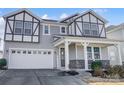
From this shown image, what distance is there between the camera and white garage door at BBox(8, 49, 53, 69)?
56.0 ft

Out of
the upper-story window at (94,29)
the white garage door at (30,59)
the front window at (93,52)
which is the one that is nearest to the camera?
the white garage door at (30,59)

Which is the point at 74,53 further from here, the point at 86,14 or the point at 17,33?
the point at 17,33

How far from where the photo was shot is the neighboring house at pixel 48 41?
56.1 feet

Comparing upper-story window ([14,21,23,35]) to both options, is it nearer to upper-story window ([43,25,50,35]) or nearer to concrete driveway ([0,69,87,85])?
upper-story window ([43,25,50,35])

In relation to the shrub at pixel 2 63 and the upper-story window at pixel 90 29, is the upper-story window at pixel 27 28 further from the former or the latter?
the upper-story window at pixel 90 29

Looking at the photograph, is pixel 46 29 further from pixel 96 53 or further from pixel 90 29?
pixel 96 53

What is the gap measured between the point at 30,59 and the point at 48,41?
3.08 metres

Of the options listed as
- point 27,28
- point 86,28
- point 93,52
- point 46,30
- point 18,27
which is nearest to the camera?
point 18,27

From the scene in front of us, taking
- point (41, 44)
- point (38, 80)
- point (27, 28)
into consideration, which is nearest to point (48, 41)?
point (41, 44)

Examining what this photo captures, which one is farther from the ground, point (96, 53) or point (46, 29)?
point (46, 29)

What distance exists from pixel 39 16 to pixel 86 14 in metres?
6.09

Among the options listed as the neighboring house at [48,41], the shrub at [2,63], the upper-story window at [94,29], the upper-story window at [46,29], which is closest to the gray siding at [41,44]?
the neighboring house at [48,41]

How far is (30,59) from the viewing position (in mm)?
17656
